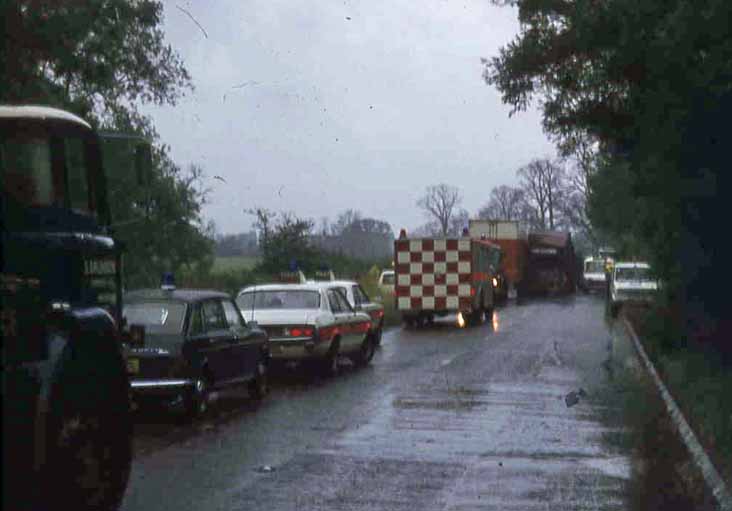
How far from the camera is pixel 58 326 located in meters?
7.89

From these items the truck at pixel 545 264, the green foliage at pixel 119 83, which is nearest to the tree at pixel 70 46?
the green foliage at pixel 119 83

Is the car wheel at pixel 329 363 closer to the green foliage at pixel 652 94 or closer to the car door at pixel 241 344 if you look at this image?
the car door at pixel 241 344

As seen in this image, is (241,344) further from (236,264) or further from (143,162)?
(236,264)

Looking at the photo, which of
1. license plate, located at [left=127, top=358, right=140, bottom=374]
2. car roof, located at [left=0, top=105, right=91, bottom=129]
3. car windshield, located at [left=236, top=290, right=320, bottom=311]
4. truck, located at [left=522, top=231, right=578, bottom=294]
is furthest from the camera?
truck, located at [left=522, top=231, right=578, bottom=294]

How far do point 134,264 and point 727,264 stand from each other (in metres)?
14.4

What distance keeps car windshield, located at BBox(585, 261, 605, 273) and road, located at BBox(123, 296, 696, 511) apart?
4751cm

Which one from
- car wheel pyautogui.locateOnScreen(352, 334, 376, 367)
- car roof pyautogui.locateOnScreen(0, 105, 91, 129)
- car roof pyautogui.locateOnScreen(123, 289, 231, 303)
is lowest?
car wheel pyautogui.locateOnScreen(352, 334, 376, 367)

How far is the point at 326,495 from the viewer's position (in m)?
10.2

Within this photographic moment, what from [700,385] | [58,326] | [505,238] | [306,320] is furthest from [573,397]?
[505,238]

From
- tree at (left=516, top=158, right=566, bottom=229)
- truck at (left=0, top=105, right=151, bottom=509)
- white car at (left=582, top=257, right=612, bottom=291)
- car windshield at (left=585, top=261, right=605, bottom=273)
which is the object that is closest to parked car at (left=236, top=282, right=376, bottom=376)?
truck at (left=0, top=105, right=151, bottom=509)

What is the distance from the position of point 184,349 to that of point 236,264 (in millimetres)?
25439

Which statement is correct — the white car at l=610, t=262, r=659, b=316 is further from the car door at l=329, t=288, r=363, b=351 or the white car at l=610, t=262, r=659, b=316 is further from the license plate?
the license plate

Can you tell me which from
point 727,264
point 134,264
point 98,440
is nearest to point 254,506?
point 98,440

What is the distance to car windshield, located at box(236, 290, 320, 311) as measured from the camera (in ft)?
67.0
